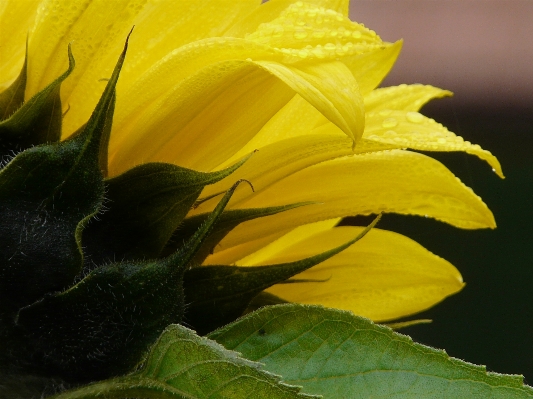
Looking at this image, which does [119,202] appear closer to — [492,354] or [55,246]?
[55,246]

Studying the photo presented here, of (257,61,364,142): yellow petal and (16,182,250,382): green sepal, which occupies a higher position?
(257,61,364,142): yellow petal

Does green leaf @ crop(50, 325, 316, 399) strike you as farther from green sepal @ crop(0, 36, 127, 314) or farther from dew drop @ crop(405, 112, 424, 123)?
dew drop @ crop(405, 112, 424, 123)

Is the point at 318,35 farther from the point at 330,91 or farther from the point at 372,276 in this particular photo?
the point at 372,276

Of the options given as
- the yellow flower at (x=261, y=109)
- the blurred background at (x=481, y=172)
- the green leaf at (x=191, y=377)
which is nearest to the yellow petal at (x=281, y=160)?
the yellow flower at (x=261, y=109)

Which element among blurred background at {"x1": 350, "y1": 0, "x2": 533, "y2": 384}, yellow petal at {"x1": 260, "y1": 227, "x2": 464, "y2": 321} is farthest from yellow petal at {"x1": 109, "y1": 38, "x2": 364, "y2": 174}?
blurred background at {"x1": 350, "y1": 0, "x2": 533, "y2": 384}

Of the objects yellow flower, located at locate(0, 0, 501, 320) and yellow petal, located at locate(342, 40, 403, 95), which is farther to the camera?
yellow petal, located at locate(342, 40, 403, 95)

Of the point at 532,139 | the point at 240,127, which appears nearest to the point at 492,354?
the point at 532,139

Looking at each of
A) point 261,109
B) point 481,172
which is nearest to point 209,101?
point 261,109

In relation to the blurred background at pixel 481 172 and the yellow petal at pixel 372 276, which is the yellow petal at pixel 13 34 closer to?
the yellow petal at pixel 372 276
